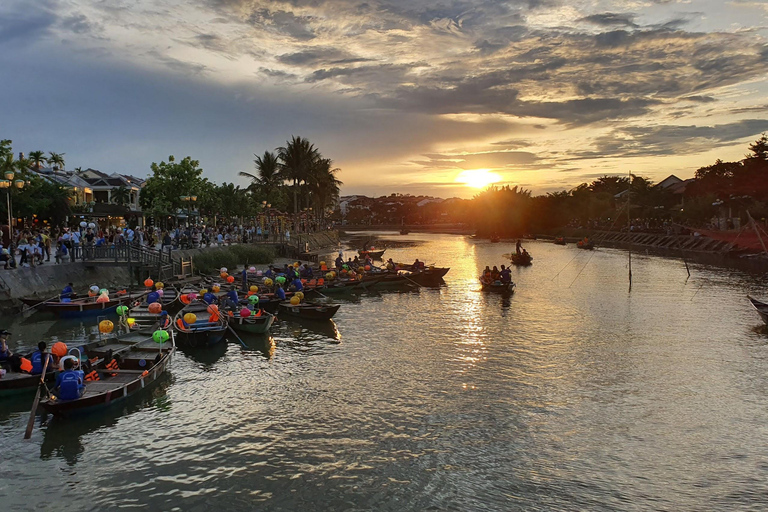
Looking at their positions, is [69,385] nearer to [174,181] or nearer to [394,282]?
[394,282]

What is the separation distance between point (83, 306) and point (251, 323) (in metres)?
10.6

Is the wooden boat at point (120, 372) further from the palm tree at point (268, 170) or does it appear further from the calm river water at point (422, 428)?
the palm tree at point (268, 170)

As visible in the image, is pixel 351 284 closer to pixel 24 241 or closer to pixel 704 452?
pixel 24 241

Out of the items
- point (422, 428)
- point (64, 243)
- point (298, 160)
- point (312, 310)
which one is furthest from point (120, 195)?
point (422, 428)

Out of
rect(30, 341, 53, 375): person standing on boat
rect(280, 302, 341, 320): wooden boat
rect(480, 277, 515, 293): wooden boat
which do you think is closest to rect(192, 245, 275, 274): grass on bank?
rect(280, 302, 341, 320): wooden boat

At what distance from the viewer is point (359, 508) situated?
40.7 feet

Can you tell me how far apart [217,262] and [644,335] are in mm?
34530

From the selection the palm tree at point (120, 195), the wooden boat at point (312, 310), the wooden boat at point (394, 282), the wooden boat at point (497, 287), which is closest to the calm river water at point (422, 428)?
the wooden boat at point (312, 310)

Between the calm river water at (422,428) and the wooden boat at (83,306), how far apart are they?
0.72m

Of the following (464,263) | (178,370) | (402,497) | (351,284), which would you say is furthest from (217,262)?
(402,497)

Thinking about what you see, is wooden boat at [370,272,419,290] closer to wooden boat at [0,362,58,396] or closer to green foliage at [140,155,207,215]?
green foliage at [140,155,207,215]

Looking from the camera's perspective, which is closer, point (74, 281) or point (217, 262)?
point (74, 281)

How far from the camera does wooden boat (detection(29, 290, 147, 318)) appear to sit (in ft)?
97.3

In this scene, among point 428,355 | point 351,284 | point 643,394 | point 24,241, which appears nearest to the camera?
point 643,394
